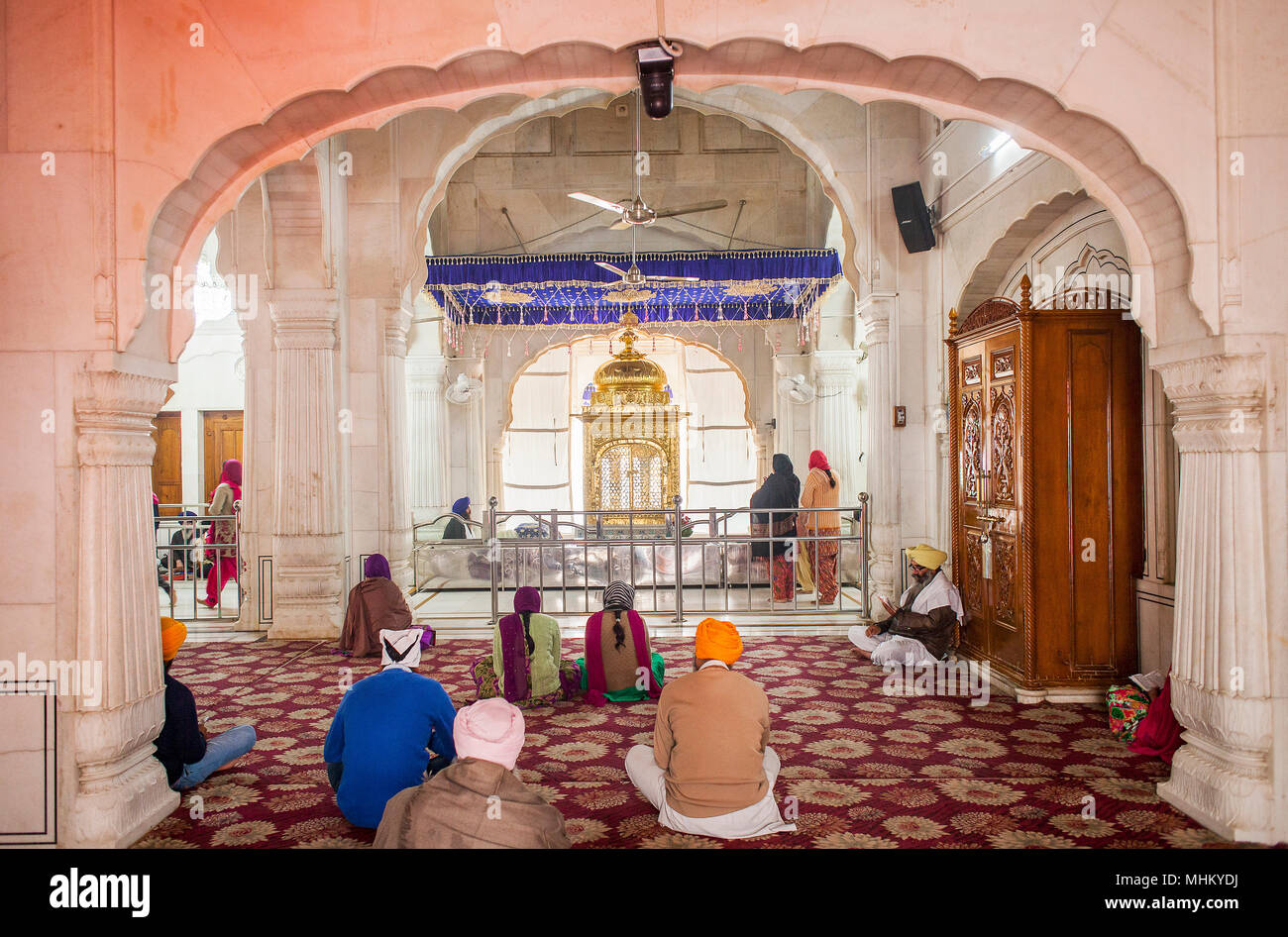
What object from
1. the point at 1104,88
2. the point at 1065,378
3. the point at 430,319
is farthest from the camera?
the point at 430,319

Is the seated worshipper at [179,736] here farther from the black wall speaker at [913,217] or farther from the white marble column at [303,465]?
the black wall speaker at [913,217]

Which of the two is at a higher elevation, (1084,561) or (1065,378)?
(1065,378)

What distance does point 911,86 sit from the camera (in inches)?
132

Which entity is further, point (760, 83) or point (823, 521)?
point (823, 521)

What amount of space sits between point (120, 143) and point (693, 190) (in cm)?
913

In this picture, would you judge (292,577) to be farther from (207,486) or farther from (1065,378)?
(207,486)

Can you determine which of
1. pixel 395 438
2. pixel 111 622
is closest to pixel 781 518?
pixel 395 438

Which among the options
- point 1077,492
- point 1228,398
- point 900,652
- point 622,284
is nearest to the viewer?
point 1228,398

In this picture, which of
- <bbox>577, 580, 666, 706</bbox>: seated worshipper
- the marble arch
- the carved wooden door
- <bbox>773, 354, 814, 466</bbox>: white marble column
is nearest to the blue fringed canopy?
<bbox>773, 354, 814, 466</bbox>: white marble column

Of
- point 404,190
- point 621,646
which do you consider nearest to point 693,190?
point 404,190

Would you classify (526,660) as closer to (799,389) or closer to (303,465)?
(303,465)

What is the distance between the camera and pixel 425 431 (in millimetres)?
11734

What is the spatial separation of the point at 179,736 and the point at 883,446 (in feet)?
16.9

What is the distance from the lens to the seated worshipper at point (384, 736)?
2992 millimetres
